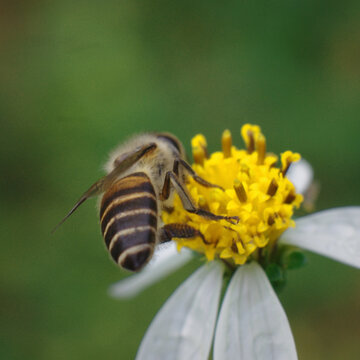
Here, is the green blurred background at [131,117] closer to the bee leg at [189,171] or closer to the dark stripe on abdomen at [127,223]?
the bee leg at [189,171]

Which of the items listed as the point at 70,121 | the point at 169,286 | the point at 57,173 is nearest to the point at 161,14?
the point at 70,121

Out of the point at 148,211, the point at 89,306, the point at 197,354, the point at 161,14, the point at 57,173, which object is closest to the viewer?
the point at 148,211

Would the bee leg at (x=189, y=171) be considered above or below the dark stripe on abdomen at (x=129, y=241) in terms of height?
above

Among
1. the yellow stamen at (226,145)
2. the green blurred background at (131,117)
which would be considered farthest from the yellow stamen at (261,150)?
the green blurred background at (131,117)

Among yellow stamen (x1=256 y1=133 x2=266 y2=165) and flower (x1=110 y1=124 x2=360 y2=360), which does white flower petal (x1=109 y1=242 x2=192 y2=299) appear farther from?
yellow stamen (x1=256 y1=133 x2=266 y2=165)

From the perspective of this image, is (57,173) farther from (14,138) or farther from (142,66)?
(142,66)

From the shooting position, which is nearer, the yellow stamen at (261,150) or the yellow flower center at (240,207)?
the yellow flower center at (240,207)

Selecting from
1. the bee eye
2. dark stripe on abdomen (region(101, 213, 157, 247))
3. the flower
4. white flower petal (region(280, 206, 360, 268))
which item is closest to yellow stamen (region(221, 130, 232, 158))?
the flower

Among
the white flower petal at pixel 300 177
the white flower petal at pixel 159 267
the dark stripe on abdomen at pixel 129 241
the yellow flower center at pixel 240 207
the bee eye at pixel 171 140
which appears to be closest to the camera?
the dark stripe on abdomen at pixel 129 241
